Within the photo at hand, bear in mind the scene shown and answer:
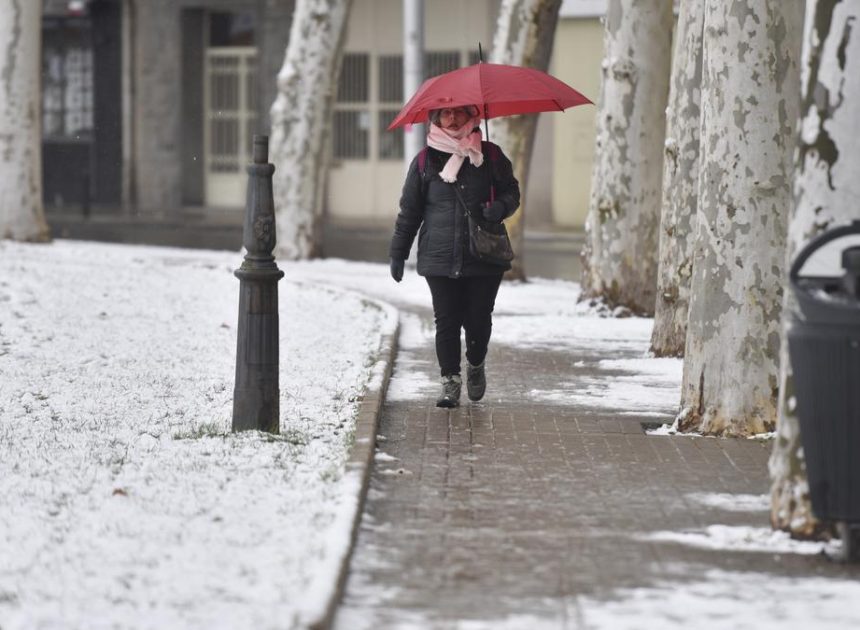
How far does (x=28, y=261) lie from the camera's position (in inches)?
802

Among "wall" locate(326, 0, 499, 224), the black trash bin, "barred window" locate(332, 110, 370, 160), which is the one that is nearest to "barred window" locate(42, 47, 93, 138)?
"barred window" locate(332, 110, 370, 160)

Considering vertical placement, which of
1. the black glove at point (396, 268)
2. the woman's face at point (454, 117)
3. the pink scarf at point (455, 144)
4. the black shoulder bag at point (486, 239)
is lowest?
the black glove at point (396, 268)

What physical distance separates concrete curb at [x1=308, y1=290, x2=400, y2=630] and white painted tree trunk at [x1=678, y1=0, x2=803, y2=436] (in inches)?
67.4

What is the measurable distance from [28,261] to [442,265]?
11.2 m

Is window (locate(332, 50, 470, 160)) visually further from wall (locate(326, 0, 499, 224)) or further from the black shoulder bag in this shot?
the black shoulder bag

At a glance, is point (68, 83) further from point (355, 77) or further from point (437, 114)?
point (437, 114)

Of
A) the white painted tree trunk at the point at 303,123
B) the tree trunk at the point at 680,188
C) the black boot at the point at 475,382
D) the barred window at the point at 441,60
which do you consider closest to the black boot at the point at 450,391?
the black boot at the point at 475,382

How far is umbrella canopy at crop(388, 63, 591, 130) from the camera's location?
980cm

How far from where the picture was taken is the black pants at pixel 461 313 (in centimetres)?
1020

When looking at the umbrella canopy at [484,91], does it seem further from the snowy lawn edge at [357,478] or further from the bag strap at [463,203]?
the snowy lawn edge at [357,478]

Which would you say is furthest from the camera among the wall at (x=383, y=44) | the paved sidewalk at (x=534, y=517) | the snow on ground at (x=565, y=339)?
the wall at (x=383, y=44)

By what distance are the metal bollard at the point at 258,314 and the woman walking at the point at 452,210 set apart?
120 centimetres

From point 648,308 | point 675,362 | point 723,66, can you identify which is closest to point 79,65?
point 648,308

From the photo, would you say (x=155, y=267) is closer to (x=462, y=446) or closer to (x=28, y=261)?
(x=28, y=261)
